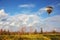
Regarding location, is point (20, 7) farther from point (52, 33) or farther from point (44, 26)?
point (52, 33)

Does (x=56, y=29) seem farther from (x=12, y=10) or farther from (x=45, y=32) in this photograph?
(x=12, y=10)

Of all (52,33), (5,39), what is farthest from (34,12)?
(5,39)

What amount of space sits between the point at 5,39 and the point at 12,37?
0.60 feet

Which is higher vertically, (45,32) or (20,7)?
(20,7)

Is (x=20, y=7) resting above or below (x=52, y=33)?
above

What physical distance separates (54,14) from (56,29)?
0.38 metres

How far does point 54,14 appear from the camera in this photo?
381cm

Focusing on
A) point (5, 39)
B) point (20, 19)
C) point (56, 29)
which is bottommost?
point (5, 39)

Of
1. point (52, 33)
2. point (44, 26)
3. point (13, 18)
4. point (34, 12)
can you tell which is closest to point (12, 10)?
point (13, 18)

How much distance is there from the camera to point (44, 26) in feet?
12.5

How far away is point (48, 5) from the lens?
12.6 feet

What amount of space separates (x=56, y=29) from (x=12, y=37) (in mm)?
1133

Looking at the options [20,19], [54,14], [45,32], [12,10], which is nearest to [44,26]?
[45,32]

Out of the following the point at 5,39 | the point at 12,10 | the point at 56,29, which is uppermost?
the point at 12,10
